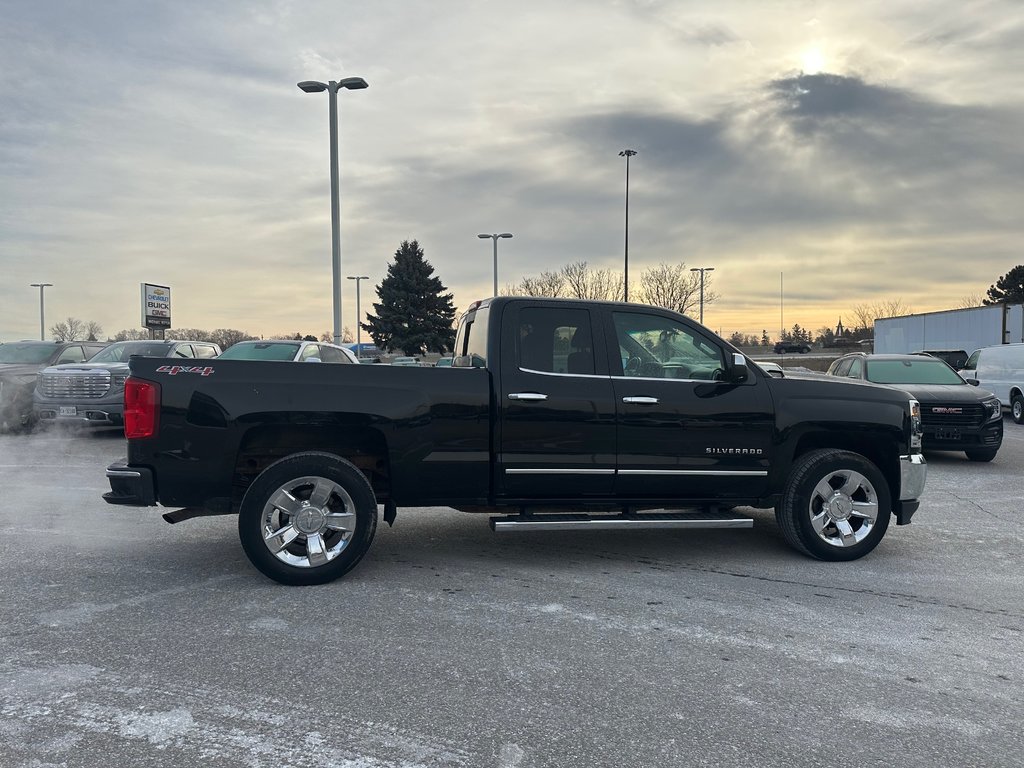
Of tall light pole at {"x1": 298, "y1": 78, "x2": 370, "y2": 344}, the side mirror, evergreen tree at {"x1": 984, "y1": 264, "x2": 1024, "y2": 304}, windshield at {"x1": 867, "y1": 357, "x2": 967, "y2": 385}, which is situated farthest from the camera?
evergreen tree at {"x1": 984, "y1": 264, "x2": 1024, "y2": 304}

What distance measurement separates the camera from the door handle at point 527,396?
17.9 ft

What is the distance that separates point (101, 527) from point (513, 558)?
377cm

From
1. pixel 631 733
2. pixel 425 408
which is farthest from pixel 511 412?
pixel 631 733

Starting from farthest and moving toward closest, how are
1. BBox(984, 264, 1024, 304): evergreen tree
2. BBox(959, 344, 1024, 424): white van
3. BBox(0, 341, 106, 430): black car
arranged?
BBox(984, 264, 1024, 304): evergreen tree < BBox(959, 344, 1024, 424): white van < BBox(0, 341, 106, 430): black car

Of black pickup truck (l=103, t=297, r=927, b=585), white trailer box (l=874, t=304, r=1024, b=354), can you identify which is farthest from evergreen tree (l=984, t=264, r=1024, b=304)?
black pickup truck (l=103, t=297, r=927, b=585)

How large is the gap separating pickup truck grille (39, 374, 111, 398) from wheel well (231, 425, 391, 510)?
9.50 meters

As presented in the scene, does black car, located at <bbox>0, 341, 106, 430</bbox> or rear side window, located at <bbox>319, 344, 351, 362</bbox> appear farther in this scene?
black car, located at <bbox>0, 341, 106, 430</bbox>

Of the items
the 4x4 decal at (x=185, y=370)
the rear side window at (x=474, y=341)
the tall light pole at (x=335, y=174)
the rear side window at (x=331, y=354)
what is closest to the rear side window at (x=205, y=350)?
the rear side window at (x=331, y=354)

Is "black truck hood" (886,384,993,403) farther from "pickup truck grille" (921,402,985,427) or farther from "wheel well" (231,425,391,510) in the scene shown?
"wheel well" (231,425,391,510)

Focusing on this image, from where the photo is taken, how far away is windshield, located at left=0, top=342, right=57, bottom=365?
655 inches

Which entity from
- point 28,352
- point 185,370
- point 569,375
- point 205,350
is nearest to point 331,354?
point 205,350

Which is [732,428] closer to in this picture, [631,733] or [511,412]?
[511,412]

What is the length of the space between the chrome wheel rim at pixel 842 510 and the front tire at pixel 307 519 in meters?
3.33

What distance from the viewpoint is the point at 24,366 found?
15648 mm
